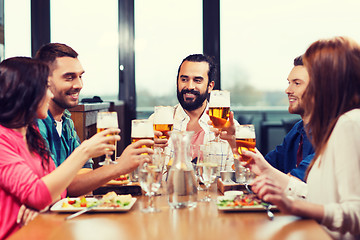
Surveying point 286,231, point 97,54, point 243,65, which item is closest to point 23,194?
point 286,231

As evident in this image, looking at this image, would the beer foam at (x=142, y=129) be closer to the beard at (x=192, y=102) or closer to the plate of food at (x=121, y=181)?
the plate of food at (x=121, y=181)

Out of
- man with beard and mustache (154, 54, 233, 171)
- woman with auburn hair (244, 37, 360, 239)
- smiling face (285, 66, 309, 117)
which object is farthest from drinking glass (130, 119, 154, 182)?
man with beard and mustache (154, 54, 233, 171)

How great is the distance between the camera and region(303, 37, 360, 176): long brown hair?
1502mm

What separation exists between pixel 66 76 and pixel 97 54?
2551 millimetres

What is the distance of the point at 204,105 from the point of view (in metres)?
3.40

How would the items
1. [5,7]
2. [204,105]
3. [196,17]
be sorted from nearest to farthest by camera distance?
[204,105] < [5,7] < [196,17]

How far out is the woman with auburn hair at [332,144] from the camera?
140cm

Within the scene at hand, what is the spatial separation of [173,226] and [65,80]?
1.64m

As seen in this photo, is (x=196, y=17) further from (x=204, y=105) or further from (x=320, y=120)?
(x=320, y=120)

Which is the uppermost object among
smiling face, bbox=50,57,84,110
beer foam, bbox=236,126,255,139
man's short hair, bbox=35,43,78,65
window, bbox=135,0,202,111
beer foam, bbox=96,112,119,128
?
window, bbox=135,0,202,111

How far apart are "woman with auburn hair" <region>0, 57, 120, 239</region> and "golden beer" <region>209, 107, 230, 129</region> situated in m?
0.62

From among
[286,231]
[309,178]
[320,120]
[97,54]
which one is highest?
[97,54]

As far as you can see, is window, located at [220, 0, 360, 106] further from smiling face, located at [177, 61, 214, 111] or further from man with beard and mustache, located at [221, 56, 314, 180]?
man with beard and mustache, located at [221, 56, 314, 180]

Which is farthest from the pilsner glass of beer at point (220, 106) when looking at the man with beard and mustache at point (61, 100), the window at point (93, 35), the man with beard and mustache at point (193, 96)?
the window at point (93, 35)
